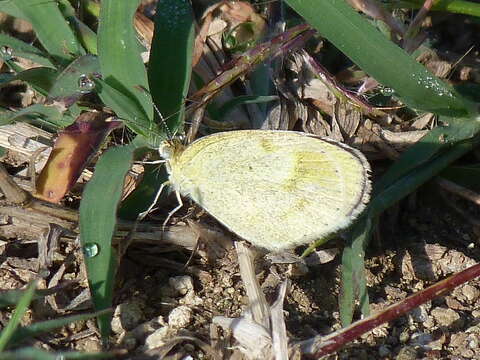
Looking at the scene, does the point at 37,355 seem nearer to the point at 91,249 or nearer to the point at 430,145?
the point at 91,249

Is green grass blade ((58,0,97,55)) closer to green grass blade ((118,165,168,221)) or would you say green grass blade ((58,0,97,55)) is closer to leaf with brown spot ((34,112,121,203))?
leaf with brown spot ((34,112,121,203))

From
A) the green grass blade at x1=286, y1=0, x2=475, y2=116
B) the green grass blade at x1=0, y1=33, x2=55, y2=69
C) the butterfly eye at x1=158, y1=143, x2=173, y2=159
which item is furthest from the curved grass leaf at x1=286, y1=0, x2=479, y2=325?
the green grass blade at x1=0, y1=33, x2=55, y2=69

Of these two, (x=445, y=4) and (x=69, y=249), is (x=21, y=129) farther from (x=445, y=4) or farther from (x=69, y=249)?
(x=445, y=4)

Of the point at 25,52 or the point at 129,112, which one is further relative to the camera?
the point at 25,52

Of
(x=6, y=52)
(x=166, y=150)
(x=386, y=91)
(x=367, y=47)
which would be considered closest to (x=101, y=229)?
(x=166, y=150)

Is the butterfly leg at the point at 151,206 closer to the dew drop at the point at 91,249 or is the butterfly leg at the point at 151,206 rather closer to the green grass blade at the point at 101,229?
the green grass blade at the point at 101,229

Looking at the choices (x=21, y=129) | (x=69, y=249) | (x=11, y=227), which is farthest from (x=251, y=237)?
(x=21, y=129)
